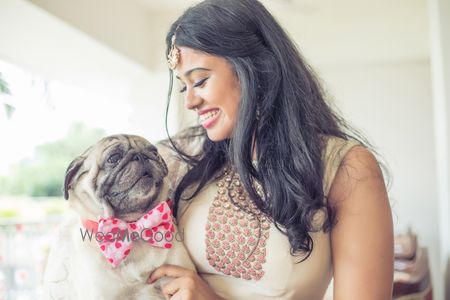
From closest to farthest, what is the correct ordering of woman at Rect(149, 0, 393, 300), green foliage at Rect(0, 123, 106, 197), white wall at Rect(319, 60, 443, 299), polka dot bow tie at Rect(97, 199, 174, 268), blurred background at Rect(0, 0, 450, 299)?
polka dot bow tie at Rect(97, 199, 174, 268), woman at Rect(149, 0, 393, 300), blurred background at Rect(0, 0, 450, 299), white wall at Rect(319, 60, 443, 299), green foliage at Rect(0, 123, 106, 197)

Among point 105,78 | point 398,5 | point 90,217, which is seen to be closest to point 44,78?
point 105,78

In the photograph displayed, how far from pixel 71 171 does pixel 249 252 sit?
1.53 feet

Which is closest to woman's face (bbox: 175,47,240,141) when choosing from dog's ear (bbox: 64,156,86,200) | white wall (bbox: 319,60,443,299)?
dog's ear (bbox: 64,156,86,200)

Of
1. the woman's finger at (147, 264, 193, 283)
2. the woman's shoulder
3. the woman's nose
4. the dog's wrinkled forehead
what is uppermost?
the woman's nose

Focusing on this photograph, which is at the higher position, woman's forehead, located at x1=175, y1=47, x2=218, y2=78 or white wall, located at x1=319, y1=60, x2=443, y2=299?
woman's forehead, located at x1=175, y1=47, x2=218, y2=78

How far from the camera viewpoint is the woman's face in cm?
138

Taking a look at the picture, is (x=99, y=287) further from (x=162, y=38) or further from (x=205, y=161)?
(x=162, y=38)

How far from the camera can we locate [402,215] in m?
4.80

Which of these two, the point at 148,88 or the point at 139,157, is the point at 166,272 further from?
the point at 148,88

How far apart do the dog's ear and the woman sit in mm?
276

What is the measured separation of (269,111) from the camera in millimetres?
1416

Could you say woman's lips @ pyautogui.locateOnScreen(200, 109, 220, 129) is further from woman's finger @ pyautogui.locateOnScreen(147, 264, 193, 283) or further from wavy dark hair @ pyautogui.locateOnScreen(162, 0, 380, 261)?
woman's finger @ pyautogui.locateOnScreen(147, 264, 193, 283)

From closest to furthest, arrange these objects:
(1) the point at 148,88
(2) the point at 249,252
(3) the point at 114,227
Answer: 1. (3) the point at 114,227
2. (2) the point at 249,252
3. (1) the point at 148,88

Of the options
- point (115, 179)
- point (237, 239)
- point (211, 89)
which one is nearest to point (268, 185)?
point (237, 239)
